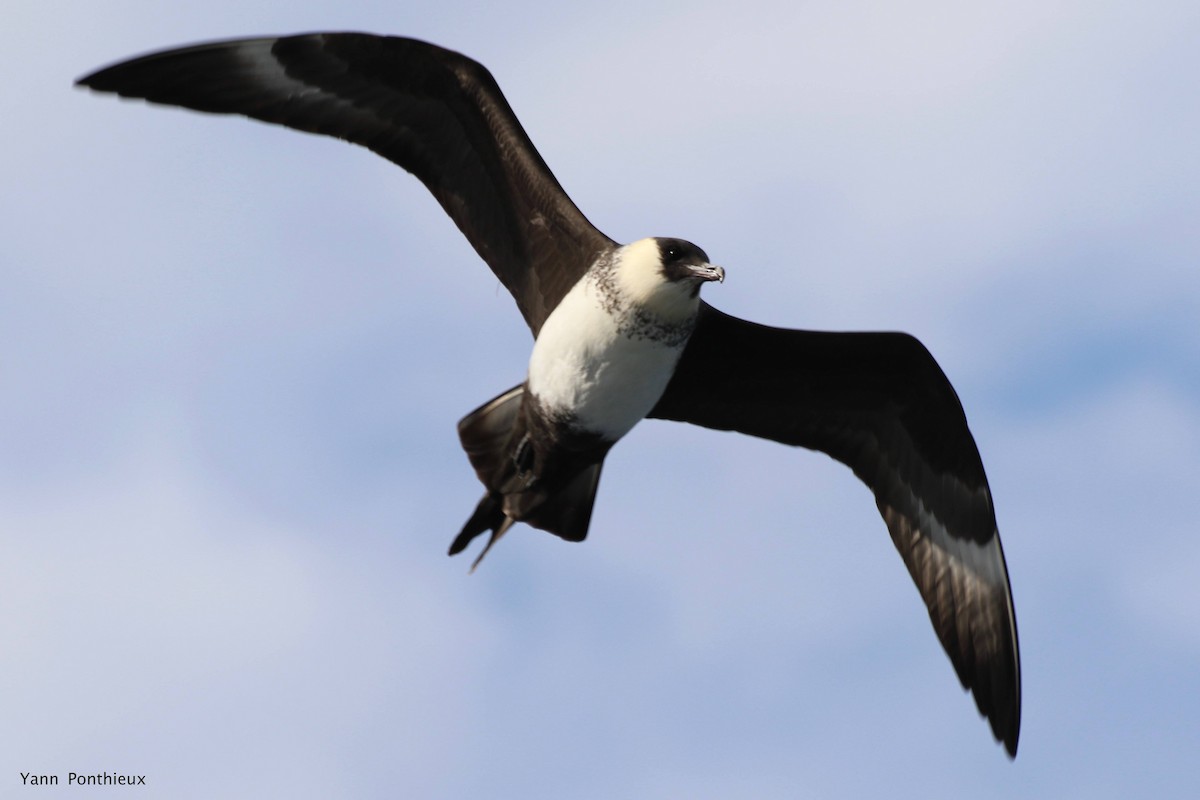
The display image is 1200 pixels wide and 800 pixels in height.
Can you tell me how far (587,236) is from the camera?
29.1ft

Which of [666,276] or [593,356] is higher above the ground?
[666,276]

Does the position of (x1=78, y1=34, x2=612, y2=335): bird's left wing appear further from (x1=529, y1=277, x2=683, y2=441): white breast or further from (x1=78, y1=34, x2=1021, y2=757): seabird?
(x1=529, y1=277, x2=683, y2=441): white breast

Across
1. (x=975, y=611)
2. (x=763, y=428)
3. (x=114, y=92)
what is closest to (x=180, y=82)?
(x=114, y=92)

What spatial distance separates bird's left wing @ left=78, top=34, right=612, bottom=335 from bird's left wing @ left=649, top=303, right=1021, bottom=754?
3.25 ft

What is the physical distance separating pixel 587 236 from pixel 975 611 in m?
3.15

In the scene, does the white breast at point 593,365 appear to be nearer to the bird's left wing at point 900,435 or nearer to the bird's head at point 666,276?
the bird's head at point 666,276

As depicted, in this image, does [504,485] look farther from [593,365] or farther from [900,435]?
[900,435]

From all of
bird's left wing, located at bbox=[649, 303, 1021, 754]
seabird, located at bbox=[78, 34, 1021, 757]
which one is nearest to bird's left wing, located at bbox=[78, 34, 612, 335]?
seabird, located at bbox=[78, 34, 1021, 757]

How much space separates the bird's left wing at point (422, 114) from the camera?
8.80 metres

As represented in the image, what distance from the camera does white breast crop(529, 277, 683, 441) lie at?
8469 mm

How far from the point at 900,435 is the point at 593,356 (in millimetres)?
2158

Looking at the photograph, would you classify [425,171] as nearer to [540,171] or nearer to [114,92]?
[540,171]

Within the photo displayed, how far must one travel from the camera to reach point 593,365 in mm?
8492

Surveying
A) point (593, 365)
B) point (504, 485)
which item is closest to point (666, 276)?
point (593, 365)
